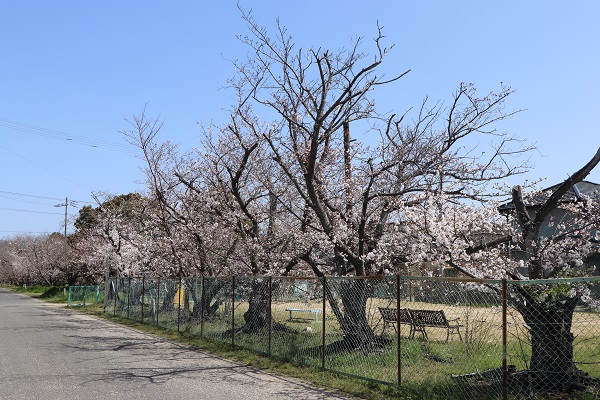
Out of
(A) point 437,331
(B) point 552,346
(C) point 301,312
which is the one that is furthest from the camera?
(C) point 301,312

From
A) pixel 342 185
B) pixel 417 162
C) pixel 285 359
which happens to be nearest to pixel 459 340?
pixel 285 359

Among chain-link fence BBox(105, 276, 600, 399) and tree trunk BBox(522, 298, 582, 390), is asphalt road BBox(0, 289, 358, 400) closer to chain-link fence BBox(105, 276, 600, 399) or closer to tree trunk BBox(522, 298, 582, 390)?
chain-link fence BBox(105, 276, 600, 399)

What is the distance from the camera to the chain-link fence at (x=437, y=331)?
7445 mm

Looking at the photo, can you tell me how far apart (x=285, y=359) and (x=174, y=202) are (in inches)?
488

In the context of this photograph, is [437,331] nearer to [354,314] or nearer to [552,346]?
[354,314]

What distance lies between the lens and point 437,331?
31.2 ft

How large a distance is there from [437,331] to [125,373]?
5.69 meters

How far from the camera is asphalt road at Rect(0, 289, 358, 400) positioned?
8.26 metres

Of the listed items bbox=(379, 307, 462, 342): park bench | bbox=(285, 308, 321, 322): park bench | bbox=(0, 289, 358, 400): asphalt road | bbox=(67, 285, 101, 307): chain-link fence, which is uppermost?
bbox=(379, 307, 462, 342): park bench

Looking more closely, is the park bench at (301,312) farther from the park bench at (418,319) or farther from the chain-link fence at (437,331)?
the park bench at (418,319)

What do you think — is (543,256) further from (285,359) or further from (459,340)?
(285,359)

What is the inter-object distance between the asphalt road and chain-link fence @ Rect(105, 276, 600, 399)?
1214 mm

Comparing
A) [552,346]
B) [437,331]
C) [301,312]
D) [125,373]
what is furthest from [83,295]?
[552,346]

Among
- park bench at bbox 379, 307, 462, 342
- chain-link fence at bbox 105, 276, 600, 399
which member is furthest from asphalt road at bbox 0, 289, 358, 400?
park bench at bbox 379, 307, 462, 342
